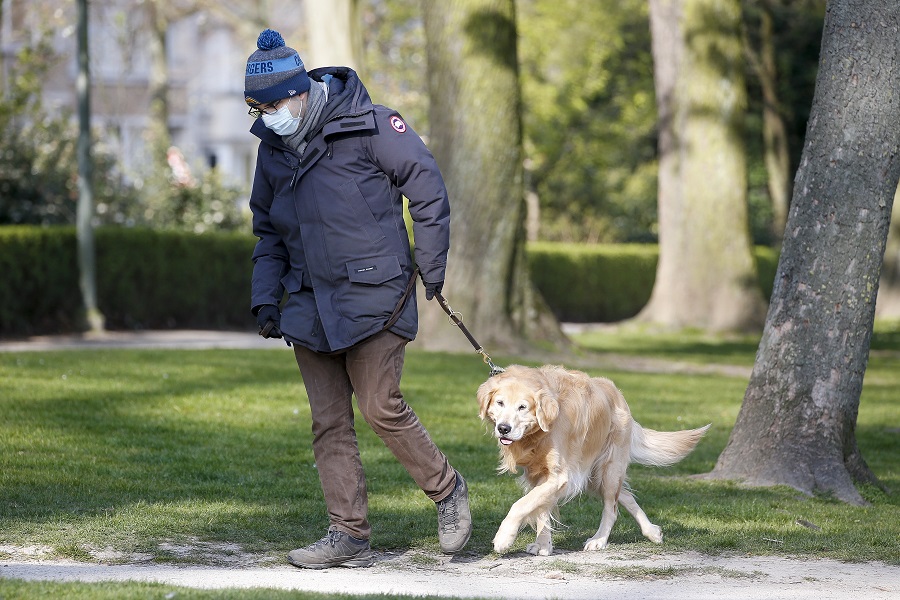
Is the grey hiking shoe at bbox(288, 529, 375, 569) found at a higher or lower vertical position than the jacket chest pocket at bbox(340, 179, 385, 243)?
lower

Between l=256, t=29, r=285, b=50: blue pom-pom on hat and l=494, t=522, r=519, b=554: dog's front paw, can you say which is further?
l=494, t=522, r=519, b=554: dog's front paw

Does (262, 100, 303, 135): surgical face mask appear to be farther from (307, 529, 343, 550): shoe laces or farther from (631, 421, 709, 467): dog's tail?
(631, 421, 709, 467): dog's tail

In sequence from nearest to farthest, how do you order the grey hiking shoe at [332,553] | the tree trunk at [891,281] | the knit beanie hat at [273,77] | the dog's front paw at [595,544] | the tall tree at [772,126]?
the knit beanie hat at [273,77], the grey hiking shoe at [332,553], the dog's front paw at [595,544], the tree trunk at [891,281], the tall tree at [772,126]

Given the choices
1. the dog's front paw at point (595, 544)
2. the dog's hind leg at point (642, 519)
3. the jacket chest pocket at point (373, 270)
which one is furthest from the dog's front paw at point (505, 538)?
the jacket chest pocket at point (373, 270)

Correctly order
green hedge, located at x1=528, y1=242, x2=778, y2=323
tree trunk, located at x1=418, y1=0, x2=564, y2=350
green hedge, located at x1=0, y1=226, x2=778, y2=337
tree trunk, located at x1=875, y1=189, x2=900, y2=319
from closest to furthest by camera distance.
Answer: tree trunk, located at x1=418, y1=0, x2=564, y2=350 → green hedge, located at x1=0, y1=226, x2=778, y2=337 → tree trunk, located at x1=875, y1=189, x2=900, y2=319 → green hedge, located at x1=528, y1=242, x2=778, y2=323

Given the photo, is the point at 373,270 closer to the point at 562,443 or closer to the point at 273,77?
the point at 273,77

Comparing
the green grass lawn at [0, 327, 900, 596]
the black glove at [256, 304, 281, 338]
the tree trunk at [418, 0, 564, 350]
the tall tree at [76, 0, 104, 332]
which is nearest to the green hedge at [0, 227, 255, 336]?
Answer: the tall tree at [76, 0, 104, 332]

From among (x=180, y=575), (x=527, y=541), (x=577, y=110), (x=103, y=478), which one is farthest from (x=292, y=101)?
(x=577, y=110)

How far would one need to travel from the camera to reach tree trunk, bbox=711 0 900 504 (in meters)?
7.50

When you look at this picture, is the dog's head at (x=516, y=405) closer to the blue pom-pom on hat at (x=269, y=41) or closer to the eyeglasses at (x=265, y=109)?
the eyeglasses at (x=265, y=109)

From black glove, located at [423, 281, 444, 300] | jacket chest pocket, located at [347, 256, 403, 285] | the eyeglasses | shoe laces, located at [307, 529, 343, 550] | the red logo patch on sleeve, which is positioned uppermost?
the eyeglasses

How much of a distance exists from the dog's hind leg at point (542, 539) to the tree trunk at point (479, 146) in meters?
9.04

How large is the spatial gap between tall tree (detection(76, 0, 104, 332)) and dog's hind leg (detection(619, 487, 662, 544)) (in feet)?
41.8

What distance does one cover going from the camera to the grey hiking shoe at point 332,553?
5488 millimetres
